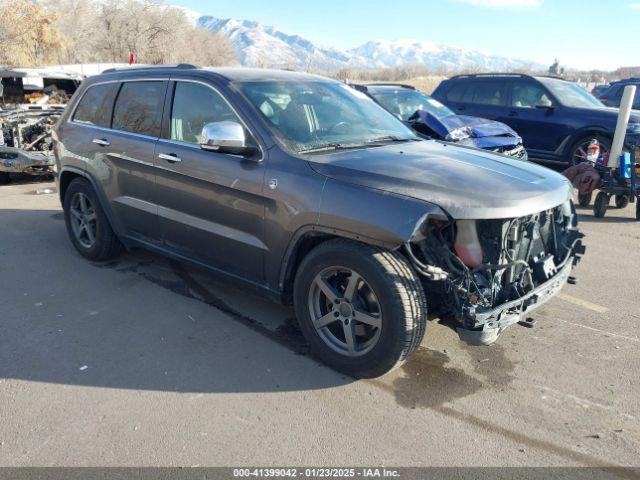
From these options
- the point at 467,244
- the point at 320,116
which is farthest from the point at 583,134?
the point at 467,244

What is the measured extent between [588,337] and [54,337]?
3.91 metres

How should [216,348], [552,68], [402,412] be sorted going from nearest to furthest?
[402,412], [216,348], [552,68]

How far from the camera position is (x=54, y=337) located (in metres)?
3.90

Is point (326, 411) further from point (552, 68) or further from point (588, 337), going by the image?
point (552, 68)

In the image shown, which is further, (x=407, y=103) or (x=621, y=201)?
(x=407, y=103)

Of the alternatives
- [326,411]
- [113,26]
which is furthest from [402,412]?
[113,26]

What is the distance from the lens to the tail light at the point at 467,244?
3074mm

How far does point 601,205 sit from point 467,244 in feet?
18.0

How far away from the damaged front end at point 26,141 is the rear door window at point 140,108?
14.1ft

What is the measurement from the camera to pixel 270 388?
3309mm

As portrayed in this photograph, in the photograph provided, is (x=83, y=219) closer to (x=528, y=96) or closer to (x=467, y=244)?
(x=467, y=244)

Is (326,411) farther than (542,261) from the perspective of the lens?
No

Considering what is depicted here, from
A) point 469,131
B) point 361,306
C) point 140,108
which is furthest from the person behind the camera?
point 469,131

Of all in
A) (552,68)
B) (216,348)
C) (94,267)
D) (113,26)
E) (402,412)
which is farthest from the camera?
(552,68)
